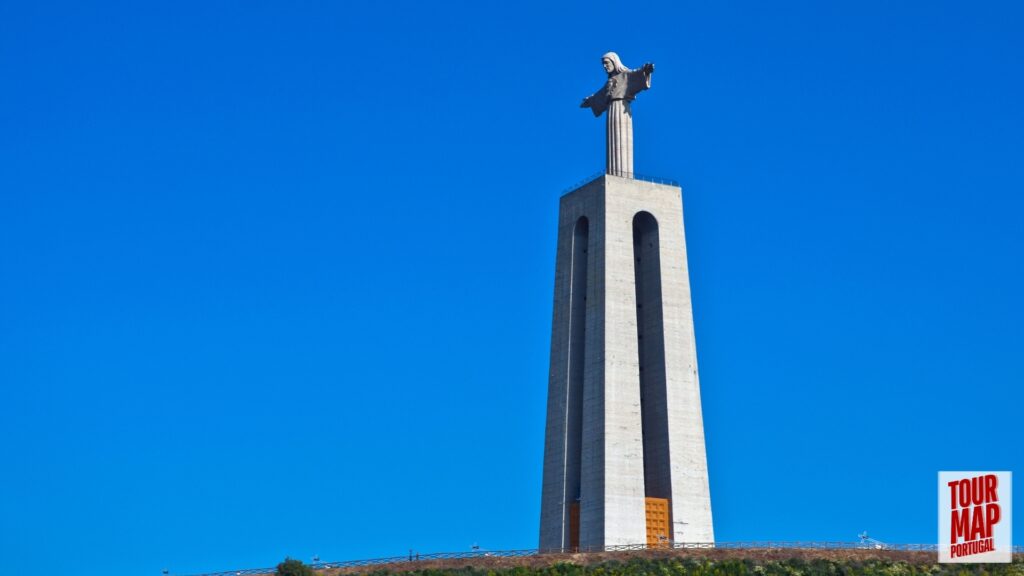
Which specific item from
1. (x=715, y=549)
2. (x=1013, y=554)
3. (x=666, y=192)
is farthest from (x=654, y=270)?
(x=1013, y=554)

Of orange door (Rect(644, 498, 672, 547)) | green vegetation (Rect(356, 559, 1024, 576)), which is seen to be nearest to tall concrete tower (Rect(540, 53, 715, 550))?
orange door (Rect(644, 498, 672, 547))

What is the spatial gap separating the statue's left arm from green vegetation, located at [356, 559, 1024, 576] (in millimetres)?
24150

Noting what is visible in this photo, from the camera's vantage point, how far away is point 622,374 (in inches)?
3452

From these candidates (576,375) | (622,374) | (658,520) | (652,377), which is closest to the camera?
(658,520)

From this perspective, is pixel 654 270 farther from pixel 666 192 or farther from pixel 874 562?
pixel 874 562

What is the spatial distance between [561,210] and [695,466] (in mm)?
14544

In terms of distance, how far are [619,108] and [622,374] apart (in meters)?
13.6

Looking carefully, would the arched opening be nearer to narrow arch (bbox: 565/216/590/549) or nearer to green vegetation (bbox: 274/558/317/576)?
narrow arch (bbox: 565/216/590/549)

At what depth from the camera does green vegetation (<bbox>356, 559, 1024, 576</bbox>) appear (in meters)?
77.2

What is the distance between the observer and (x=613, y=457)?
8612 centimetres

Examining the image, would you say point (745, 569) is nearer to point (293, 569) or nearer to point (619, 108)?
point (293, 569)

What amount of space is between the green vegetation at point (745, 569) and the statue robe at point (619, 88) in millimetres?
24345
